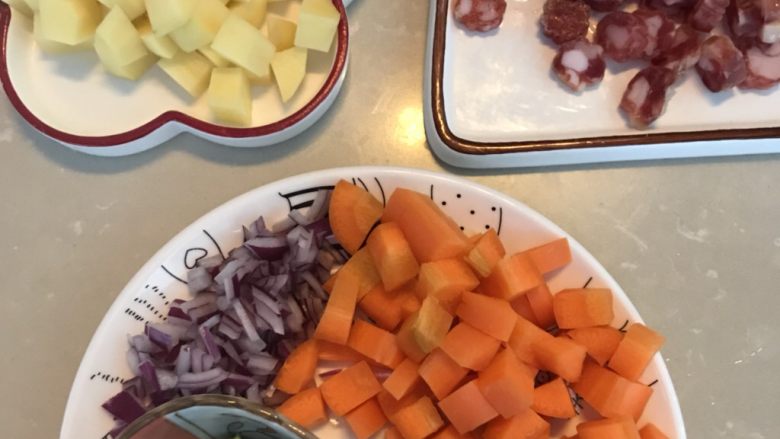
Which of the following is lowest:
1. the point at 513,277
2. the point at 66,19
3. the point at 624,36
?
the point at 513,277

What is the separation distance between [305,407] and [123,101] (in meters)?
0.68

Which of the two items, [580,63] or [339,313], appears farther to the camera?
[580,63]

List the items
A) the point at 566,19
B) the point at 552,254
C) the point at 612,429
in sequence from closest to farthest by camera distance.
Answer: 1. the point at 612,429
2. the point at 552,254
3. the point at 566,19

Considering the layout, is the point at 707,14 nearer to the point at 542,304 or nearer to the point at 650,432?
the point at 542,304

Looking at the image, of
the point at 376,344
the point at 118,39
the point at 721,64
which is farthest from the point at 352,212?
the point at 721,64

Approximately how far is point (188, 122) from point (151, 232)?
0.73 feet

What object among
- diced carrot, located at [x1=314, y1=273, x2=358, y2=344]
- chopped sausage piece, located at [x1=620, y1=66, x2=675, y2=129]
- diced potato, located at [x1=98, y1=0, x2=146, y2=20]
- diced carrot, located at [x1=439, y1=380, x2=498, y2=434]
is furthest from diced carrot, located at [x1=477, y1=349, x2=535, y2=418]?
diced potato, located at [x1=98, y1=0, x2=146, y2=20]

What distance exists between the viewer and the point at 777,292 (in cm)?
129

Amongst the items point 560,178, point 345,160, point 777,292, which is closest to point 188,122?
point 345,160

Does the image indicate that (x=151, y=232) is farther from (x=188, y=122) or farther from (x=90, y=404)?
(x=90, y=404)

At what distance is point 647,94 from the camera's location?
127cm

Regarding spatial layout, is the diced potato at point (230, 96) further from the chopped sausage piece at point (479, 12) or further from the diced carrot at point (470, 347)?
the diced carrot at point (470, 347)

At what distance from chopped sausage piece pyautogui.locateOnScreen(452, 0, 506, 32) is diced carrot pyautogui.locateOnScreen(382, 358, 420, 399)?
0.67 metres

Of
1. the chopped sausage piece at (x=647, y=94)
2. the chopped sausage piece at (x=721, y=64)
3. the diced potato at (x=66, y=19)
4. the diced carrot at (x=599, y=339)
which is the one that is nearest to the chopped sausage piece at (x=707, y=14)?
the chopped sausage piece at (x=721, y=64)
